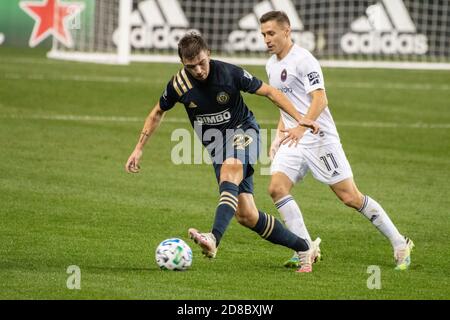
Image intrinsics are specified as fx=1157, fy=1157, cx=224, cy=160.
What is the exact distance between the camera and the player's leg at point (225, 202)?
8.96 m

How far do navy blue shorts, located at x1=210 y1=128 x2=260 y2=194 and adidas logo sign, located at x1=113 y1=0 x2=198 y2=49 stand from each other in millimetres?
21816

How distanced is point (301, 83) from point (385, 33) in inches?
834

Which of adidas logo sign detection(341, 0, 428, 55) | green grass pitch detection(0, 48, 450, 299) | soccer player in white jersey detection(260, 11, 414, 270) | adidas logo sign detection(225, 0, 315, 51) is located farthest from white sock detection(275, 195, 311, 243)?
adidas logo sign detection(225, 0, 315, 51)

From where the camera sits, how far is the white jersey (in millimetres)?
10006

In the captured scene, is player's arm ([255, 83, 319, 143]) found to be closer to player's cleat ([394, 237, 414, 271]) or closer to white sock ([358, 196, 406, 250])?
white sock ([358, 196, 406, 250])

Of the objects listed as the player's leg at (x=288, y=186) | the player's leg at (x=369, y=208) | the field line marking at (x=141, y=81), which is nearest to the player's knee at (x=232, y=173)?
the player's leg at (x=288, y=186)

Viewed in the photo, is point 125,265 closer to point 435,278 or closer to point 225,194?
point 225,194

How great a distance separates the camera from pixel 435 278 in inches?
378

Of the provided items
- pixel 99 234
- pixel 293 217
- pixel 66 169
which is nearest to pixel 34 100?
pixel 66 169

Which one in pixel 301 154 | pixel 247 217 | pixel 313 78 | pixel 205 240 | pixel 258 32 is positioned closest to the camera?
pixel 205 240

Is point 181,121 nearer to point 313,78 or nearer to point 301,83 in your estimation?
point 301,83

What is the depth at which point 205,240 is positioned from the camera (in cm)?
886

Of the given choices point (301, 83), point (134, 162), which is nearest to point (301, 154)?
A: point (301, 83)
